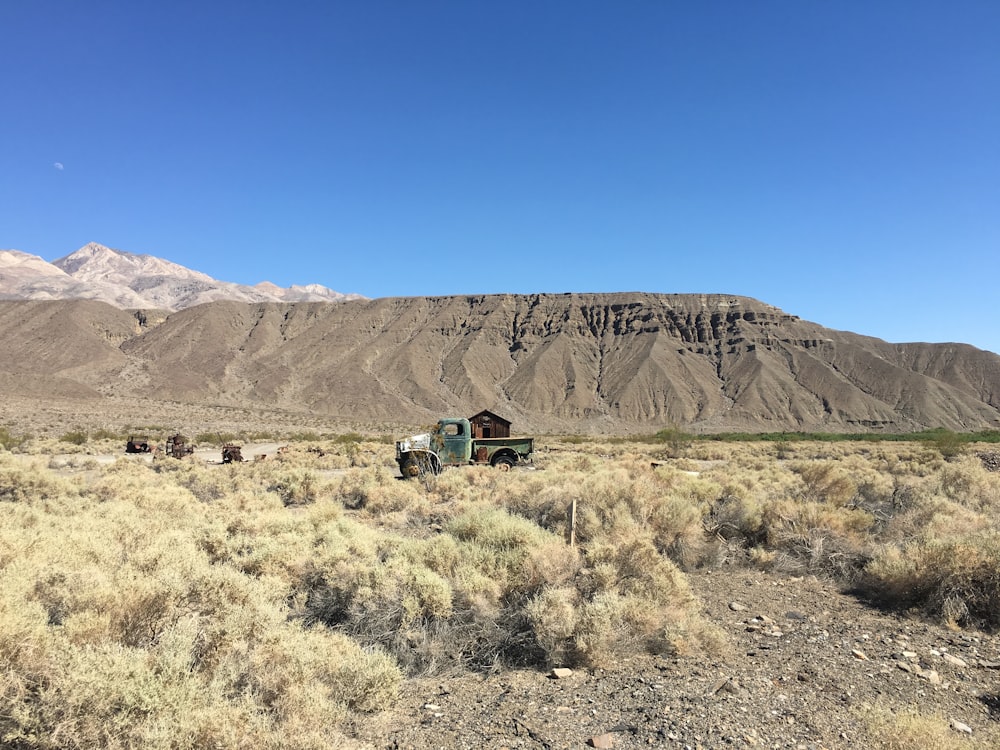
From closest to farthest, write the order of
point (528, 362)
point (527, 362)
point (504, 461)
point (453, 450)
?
point (453, 450) < point (504, 461) < point (528, 362) < point (527, 362)

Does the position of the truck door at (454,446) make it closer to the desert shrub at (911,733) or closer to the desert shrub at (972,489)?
the desert shrub at (972,489)

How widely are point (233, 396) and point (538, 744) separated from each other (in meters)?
97.9

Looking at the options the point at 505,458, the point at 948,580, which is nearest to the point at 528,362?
the point at 505,458

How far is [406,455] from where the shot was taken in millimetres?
18828

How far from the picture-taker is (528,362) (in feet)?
343

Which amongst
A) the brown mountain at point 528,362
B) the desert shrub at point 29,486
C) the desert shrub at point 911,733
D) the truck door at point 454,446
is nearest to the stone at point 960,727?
the desert shrub at point 911,733

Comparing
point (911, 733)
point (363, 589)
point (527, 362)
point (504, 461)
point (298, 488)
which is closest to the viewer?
point (911, 733)

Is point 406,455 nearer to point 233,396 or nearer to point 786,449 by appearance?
point 786,449

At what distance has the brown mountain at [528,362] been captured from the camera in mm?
90188

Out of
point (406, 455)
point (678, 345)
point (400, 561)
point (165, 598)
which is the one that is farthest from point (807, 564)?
point (678, 345)

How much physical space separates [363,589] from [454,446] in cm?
1450

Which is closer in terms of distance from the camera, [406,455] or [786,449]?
[406,455]

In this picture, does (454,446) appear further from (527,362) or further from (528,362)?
(527,362)

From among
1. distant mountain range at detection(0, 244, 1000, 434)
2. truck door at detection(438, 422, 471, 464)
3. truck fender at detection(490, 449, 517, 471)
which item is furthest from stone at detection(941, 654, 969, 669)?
distant mountain range at detection(0, 244, 1000, 434)
